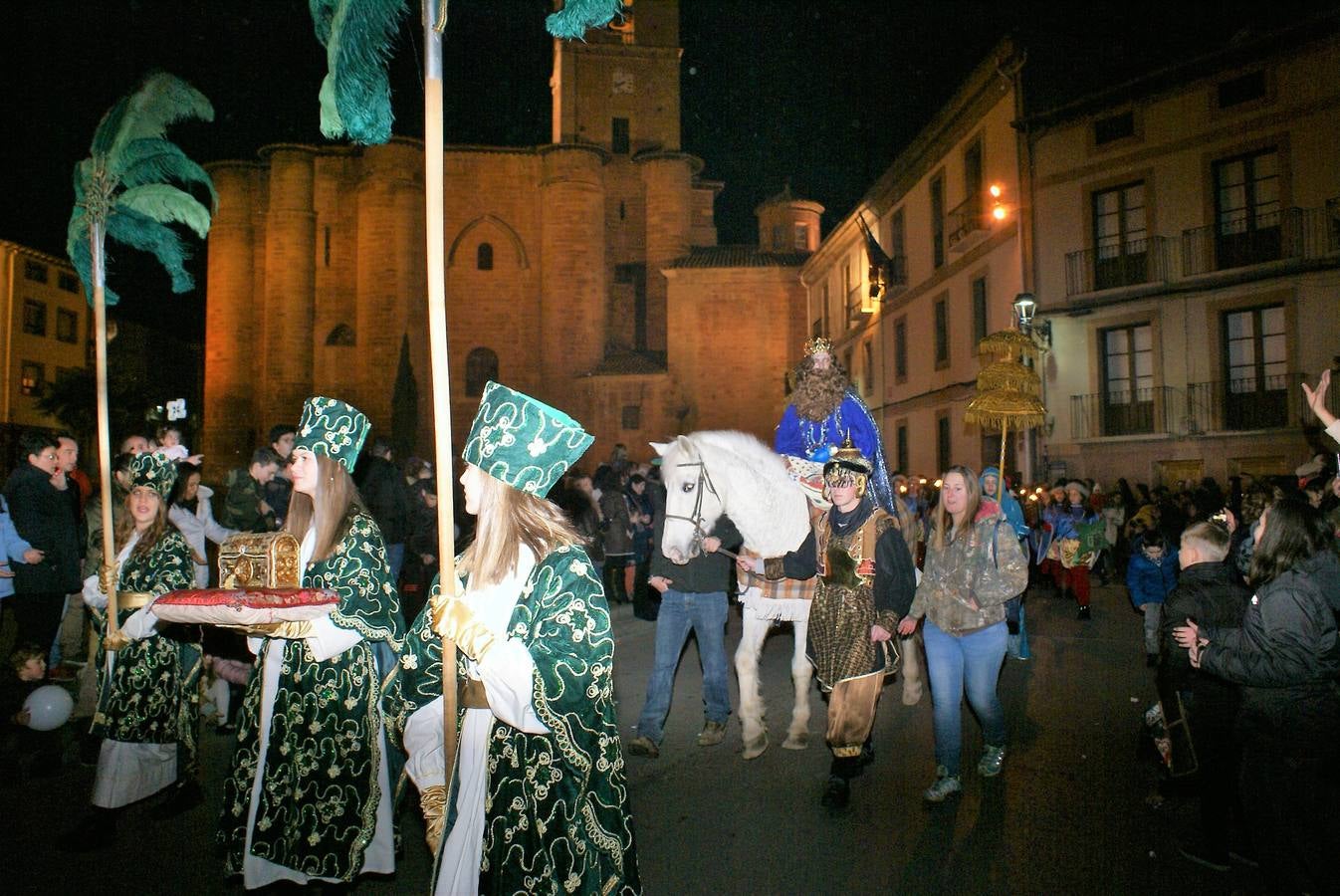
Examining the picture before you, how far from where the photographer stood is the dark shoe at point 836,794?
540 centimetres

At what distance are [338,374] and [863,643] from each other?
41202 mm

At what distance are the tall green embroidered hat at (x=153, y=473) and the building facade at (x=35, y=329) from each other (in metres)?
43.2

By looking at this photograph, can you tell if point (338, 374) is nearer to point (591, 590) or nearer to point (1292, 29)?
point (1292, 29)

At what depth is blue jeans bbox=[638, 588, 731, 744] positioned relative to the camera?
6.59 m

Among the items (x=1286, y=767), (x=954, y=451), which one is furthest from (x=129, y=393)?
(x=1286, y=767)

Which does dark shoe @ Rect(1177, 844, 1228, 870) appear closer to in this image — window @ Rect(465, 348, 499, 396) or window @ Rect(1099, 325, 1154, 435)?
window @ Rect(1099, 325, 1154, 435)

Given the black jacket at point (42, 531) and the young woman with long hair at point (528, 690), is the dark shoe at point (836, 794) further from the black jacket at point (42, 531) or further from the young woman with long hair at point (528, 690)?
the black jacket at point (42, 531)

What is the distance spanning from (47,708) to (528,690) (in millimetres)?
5240

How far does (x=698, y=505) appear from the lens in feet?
21.0

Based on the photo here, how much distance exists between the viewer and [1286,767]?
396cm

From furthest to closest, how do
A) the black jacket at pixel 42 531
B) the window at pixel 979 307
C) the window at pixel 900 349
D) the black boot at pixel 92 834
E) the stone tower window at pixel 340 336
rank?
1. the stone tower window at pixel 340 336
2. the window at pixel 900 349
3. the window at pixel 979 307
4. the black jacket at pixel 42 531
5. the black boot at pixel 92 834

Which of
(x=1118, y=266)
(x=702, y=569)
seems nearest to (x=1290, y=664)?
(x=702, y=569)

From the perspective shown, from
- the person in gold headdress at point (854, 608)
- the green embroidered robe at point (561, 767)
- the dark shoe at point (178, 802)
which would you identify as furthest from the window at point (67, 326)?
the green embroidered robe at point (561, 767)

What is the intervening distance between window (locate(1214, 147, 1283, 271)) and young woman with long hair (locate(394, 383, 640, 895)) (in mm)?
20822
